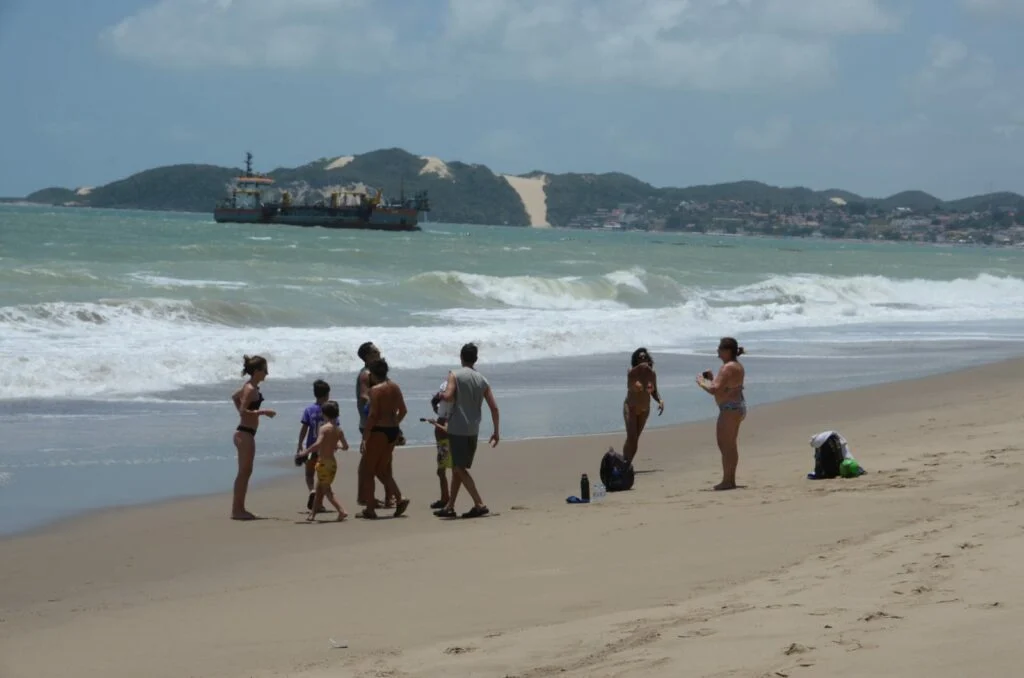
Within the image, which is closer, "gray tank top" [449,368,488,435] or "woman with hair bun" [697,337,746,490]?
"gray tank top" [449,368,488,435]

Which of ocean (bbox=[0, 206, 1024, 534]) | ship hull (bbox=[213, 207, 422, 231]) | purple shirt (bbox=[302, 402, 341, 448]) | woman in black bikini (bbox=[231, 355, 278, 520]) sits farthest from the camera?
ship hull (bbox=[213, 207, 422, 231])

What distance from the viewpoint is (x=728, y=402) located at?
34.5 feet

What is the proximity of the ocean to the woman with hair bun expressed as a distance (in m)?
3.44

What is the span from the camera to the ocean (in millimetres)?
12211

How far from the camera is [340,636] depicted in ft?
20.1

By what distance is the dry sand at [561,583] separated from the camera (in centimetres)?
530

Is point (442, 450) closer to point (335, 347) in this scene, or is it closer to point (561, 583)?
point (561, 583)

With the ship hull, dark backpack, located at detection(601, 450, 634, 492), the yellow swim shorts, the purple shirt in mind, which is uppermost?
the ship hull

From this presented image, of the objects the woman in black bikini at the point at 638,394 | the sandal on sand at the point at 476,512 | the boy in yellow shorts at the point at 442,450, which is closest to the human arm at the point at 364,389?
the boy in yellow shorts at the point at 442,450

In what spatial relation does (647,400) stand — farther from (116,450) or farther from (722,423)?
(116,450)

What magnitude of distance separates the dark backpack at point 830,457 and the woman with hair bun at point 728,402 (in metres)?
0.63

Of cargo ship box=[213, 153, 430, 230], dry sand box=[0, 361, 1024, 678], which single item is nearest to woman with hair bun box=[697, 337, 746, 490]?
dry sand box=[0, 361, 1024, 678]

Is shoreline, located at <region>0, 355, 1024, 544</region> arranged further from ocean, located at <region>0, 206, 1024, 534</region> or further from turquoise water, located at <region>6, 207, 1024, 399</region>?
turquoise water, located at <region>6, 207, 1024, 399</region>

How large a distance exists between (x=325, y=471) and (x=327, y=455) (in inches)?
5.6
